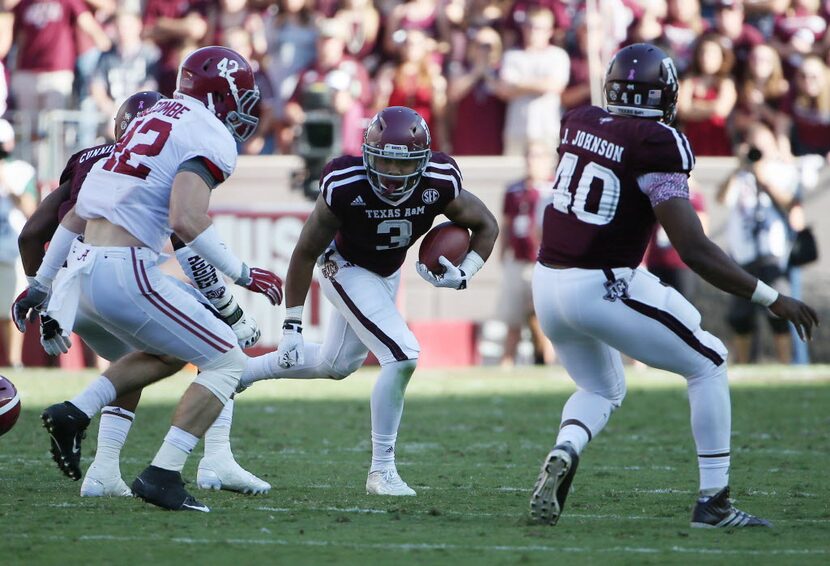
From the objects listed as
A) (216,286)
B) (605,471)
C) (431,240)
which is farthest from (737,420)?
(216,286)

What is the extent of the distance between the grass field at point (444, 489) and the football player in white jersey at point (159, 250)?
397 millimetres

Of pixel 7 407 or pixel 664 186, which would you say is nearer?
pixel 664 186

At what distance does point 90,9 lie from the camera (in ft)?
47.1

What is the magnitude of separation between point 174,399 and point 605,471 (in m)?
4.08

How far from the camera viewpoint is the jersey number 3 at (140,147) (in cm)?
538

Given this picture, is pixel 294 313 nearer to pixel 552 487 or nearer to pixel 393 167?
pixel 393 167

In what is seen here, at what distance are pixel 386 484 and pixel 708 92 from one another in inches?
303

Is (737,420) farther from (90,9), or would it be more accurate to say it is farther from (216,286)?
(90,9)

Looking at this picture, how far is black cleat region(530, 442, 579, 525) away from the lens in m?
5.01

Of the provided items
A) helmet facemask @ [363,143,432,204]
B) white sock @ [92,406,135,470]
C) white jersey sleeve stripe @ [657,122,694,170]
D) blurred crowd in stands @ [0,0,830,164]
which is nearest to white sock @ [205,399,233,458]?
white sock @ [92,406,135,470]

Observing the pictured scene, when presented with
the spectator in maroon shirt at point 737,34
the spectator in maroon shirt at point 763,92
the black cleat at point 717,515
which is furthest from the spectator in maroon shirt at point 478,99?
the black cleat at point 717,515

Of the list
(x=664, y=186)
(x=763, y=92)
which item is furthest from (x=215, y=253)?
(x=763, y=92)

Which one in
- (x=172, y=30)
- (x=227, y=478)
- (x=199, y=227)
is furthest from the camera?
(x=172, y=30)

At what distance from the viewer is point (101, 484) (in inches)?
228
